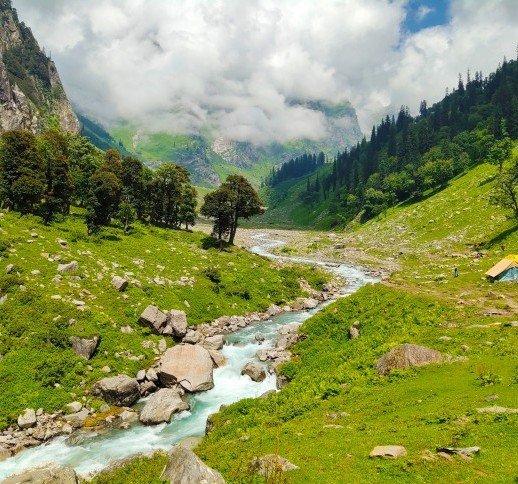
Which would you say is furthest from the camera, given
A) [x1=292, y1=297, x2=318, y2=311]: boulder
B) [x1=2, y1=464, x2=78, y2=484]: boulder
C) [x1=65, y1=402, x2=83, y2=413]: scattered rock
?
[x1=292, y1=297, x2=318, y2=311]: boulder

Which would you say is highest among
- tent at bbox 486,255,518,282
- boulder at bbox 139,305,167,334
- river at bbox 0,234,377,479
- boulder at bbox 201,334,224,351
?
tent at bbox 486,255,518,282

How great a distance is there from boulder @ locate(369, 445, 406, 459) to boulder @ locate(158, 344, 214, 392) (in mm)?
18035

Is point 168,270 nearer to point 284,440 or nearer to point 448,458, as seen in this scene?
point 284,440

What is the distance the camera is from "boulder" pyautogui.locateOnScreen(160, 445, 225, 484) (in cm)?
1266

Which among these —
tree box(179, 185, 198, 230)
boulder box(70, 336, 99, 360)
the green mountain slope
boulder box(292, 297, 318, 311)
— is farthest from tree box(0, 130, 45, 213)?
the green mountain slope

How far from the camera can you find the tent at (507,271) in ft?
149

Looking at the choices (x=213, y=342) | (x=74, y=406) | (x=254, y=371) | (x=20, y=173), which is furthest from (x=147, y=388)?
(x=20, y=173)

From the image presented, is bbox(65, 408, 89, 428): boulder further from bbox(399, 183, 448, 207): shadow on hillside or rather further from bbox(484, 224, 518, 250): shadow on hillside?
bbox(399, 183, 448, 207): shadow on hillside

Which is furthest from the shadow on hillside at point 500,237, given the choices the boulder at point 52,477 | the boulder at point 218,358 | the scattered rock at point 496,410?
the boulder at point 52,477

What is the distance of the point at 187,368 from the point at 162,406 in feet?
15.7

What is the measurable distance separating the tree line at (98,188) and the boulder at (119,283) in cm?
1815

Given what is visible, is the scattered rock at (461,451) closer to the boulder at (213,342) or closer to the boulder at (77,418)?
the boulder at (77,418)

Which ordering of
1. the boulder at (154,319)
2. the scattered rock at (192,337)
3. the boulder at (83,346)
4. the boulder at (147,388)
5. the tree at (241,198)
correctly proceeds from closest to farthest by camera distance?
the boulder at (147,388), the boulder at (83,346), the boulder at (154,319), the scattered rock at (192,337), the tree at (241,198)

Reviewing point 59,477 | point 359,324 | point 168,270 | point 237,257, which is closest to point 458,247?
point 237,257
